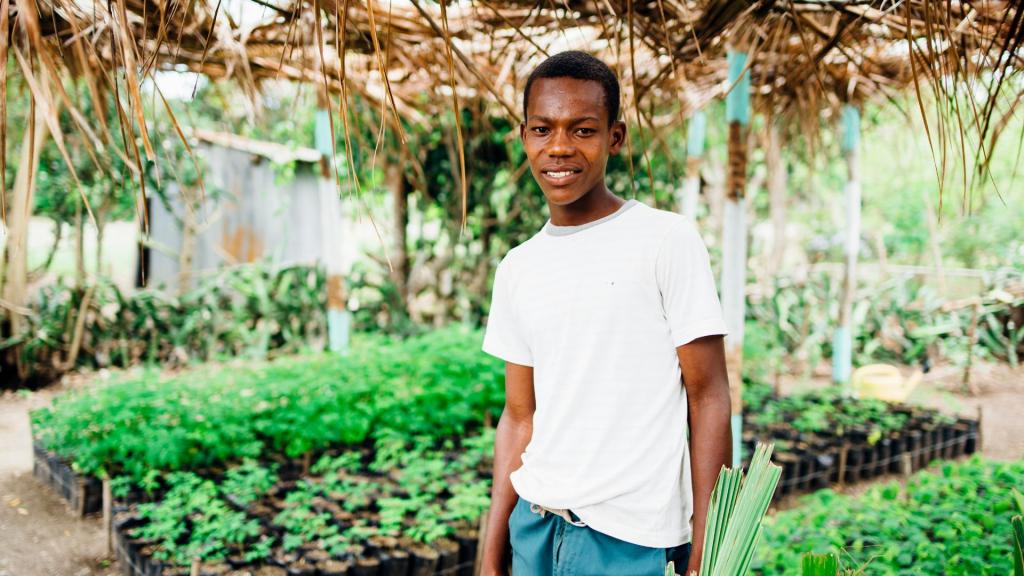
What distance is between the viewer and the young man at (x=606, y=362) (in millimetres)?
1422

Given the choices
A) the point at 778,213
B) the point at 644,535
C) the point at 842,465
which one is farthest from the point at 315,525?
the point at 778,213

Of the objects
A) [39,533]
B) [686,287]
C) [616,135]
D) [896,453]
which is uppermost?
[616,135]

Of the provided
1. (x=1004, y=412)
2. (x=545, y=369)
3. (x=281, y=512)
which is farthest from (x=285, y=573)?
(x=1004, y=412)

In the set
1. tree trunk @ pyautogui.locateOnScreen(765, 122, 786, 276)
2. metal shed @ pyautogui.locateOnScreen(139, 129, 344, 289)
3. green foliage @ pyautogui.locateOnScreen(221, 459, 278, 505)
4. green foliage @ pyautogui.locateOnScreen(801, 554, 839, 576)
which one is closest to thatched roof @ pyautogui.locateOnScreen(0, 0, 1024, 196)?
green foliage @ pyautogui.locateOnScreen(801, 554, 839, 576)

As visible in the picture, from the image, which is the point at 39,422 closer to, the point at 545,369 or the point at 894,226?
the point at 545,369

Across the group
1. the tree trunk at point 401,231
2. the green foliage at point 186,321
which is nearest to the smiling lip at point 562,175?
the green foliage at point 186,321

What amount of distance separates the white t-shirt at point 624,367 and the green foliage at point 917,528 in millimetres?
1278

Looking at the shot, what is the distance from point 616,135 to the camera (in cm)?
162

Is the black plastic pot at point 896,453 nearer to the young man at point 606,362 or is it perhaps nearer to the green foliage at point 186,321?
the young man at point 606,362

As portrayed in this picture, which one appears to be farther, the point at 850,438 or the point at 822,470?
the point at 850,438

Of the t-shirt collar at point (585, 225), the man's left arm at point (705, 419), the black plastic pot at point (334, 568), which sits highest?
the t-shirt collar at point (585, 225)

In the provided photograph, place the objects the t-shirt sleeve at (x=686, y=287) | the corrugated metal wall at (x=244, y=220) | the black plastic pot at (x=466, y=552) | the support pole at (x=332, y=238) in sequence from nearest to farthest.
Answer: the t-shirt sleeve at (x=686, y=287)
the black plastic pot at (x=466, y=552)
the support pole at (x=332, y=238)
the corrugated metal wall at (x=244, y=220)

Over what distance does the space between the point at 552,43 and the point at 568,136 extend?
5.69 ft

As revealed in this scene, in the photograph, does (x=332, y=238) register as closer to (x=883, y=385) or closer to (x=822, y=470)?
(x=822, y=470)
